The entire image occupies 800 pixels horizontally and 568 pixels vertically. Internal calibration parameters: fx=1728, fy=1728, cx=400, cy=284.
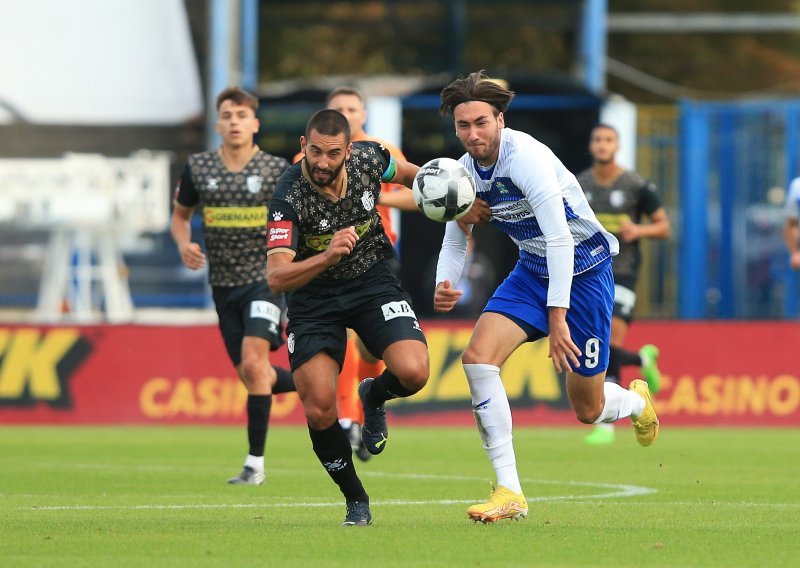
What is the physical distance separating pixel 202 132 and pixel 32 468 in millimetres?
12453

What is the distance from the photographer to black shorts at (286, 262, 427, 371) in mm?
8422

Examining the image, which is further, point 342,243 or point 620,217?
point 620,217

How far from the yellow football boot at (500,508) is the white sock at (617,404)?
3.16 feet

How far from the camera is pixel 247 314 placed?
11.4 meters

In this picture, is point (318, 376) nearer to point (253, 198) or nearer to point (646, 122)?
point (253, 198)

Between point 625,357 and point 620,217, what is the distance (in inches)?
47.6

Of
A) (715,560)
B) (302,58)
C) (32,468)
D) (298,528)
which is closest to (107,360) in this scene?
(32,468)

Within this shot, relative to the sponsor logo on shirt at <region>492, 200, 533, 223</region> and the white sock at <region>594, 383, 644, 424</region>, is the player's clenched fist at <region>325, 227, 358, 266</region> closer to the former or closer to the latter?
the sponsor logo on shirt at <region>492, 200, 533, 223</region>

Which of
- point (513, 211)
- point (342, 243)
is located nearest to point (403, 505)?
point (513, 211)

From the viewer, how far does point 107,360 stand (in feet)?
57.4

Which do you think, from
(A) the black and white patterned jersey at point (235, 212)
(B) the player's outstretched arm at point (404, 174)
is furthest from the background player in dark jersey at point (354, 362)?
(B) the player's outstretched arm at point (404, 174)

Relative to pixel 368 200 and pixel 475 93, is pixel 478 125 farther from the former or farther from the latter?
pixel 368 200

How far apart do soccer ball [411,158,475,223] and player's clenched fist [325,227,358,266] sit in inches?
24.7

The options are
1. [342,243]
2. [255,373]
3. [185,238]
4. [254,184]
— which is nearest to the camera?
[342,243]
